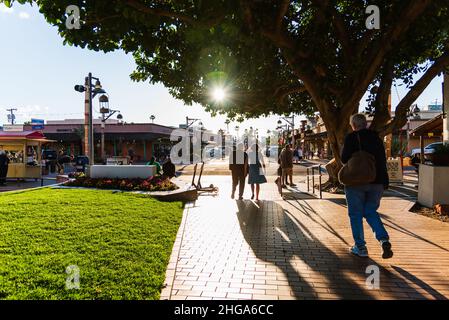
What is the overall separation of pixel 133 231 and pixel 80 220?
1349 millimetres

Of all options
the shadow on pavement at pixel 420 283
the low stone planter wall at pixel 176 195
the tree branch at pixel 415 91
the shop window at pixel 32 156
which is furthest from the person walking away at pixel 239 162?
the shop window at pixel 32 156

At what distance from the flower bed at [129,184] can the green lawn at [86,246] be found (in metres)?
2.08

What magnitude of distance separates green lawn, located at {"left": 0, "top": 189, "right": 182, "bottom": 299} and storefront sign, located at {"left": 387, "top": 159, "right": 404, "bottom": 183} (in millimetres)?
10283

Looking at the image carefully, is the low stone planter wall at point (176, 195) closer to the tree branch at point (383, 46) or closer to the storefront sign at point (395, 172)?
the tree branch at point (383, 46)

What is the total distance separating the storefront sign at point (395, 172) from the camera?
14.3 metres

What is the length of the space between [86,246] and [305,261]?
3121 millimetres

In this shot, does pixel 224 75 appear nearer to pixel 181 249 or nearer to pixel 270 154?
pixel 181 249

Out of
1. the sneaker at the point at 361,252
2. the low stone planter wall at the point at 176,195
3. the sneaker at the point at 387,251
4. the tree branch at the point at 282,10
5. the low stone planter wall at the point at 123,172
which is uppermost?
the tree branch at the point at 282,10

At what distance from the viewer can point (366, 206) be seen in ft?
14.7

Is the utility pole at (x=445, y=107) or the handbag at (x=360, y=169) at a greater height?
the utility pole at (x=445, y=107)

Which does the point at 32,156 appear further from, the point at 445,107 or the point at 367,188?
the point at 445,107

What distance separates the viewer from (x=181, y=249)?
5.07 meters

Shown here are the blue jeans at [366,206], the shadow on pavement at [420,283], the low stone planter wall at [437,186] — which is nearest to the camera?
the shadow on pavement at [420,283]

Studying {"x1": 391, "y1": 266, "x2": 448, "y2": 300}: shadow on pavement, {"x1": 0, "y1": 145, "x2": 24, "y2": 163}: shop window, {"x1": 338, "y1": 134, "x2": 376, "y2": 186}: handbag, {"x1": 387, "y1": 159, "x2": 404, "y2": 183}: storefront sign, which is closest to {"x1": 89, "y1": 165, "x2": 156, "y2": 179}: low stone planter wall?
{"x1": 0, "y1": 145, "x2": 24, "y2": 163}: shop window
